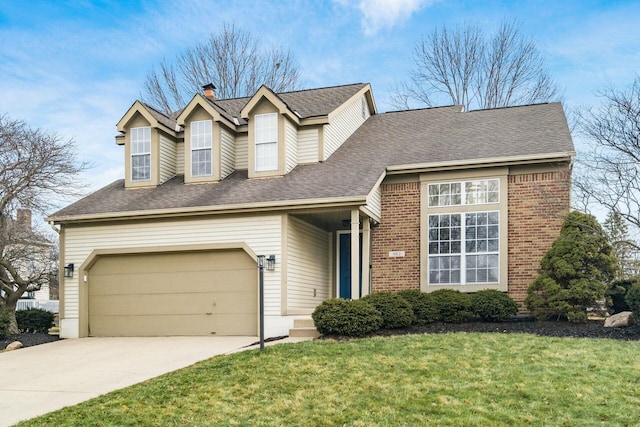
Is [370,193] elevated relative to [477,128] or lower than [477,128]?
lower

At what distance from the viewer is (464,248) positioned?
→ 14.8 meters

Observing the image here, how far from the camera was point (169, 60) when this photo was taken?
32000mm

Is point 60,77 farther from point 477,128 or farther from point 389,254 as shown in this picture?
point 477,128

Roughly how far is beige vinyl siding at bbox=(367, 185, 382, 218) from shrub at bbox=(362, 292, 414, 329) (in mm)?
2159

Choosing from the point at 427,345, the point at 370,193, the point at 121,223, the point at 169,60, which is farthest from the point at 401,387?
the point at 169,60

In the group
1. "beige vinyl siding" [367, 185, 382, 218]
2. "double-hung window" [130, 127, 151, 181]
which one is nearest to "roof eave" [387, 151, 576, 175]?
"beige vinyl siding" [367, 185, 382, 218]

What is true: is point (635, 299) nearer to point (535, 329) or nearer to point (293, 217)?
point (535, 329)

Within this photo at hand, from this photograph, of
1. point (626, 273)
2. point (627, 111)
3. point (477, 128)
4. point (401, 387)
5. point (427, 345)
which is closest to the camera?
point (401, 387)

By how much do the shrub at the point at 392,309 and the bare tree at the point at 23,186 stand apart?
949 cm

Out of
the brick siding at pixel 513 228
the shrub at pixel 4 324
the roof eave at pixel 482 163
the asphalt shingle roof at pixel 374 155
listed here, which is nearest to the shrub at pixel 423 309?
the brick siding at pixel 513 228

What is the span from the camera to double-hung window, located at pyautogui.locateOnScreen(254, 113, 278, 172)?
53.2 ft

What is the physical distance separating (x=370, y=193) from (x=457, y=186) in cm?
254

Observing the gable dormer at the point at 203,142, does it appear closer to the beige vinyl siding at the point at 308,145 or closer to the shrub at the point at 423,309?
the beige vinyl siding at the point at 308,145

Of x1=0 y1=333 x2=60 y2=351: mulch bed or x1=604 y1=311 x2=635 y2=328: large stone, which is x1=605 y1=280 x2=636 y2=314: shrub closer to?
x1=604 y1=311 x2=635 y2=328: large stone
